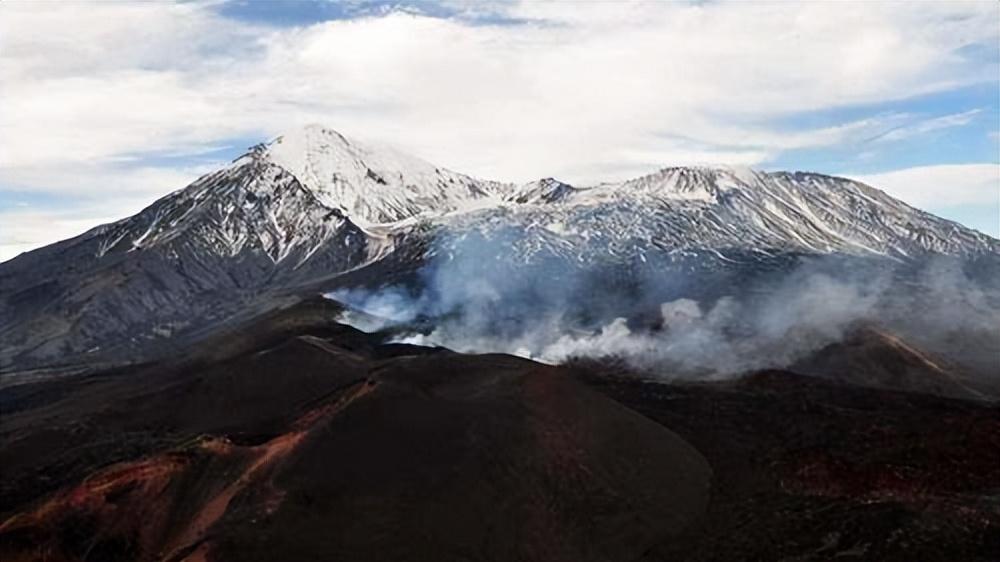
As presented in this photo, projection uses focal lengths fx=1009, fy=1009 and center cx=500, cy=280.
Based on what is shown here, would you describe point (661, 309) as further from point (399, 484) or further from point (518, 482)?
point (399, 484)

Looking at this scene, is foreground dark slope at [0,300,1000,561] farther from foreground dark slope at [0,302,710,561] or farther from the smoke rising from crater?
the smoke rising from crater

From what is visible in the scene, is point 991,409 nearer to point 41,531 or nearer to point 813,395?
point 813,395

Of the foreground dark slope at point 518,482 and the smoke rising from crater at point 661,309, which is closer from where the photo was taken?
the foreground dark slope at point 518,482

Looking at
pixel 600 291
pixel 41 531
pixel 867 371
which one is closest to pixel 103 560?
pixel 41 531

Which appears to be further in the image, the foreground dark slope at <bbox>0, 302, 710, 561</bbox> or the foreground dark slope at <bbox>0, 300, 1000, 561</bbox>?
the foreground dark slope at <bbox>0, 302, 710, 561</bbox>

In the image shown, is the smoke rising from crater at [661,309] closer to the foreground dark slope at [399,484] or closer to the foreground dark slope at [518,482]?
the foreground dark slope at [518,482]

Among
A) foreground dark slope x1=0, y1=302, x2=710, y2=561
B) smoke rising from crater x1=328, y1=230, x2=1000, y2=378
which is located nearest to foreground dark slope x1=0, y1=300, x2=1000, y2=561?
foreground dark slope x1=0, y1=302, x2=710, y2=561

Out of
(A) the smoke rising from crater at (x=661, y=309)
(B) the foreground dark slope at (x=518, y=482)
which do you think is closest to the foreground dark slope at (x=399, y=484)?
(B) the foreground dark slope at (x=518, y=482)

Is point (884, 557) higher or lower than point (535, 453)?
lower
